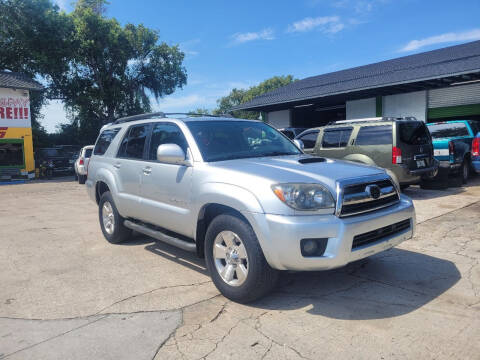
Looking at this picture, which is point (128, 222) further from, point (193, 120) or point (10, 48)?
point (10, 48)

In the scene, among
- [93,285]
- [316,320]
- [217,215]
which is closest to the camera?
[316,320]

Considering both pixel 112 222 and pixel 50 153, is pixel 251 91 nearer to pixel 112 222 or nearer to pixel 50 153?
pixel 50 153

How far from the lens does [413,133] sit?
8609 mm

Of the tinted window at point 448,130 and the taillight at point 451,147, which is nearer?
the taillight at point 451,147

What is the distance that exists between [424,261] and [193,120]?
317 cm

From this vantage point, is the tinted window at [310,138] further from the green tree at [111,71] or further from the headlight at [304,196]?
the green tree at [111,71]

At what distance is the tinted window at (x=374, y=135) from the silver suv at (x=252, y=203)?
14.1 ft

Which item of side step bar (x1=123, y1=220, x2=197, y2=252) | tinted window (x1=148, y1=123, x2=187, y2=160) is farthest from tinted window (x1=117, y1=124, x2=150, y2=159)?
side step bar (x1=123, y1=220, x2=197, y2=252)

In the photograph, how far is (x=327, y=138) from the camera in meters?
9.62

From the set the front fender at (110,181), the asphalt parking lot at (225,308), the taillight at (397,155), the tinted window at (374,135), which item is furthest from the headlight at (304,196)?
the tinted window at (374,135)

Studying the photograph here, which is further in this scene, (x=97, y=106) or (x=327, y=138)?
(x=97, y=106)

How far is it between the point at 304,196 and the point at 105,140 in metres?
4.02

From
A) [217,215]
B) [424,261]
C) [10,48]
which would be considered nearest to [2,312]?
[217,215]

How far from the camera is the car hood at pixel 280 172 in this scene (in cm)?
327
